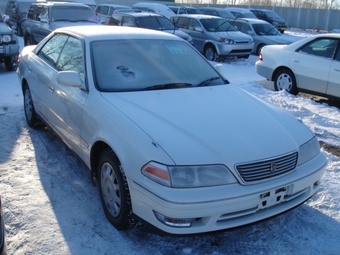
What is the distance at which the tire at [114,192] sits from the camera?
2973mm

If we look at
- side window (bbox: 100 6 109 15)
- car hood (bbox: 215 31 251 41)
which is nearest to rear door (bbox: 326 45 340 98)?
car hood (bbox: 215 31 251 41)

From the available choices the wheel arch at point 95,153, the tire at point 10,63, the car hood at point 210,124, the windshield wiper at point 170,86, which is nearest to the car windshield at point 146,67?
the windshield wiper at point 170,86

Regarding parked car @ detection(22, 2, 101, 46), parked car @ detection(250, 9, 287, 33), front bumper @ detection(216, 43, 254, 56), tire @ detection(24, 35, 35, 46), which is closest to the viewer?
parked car @ detection(22, 2, 101, 46)

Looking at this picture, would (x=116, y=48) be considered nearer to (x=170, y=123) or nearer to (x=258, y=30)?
(x=170, y=123)

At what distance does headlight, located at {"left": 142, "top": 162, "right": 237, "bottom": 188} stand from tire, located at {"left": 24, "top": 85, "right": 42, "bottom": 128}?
128 inches

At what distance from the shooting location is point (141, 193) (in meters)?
2.75

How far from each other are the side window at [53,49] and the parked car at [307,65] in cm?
521

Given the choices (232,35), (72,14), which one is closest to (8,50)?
(72,14)

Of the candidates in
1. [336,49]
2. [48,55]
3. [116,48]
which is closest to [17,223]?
[116,48]

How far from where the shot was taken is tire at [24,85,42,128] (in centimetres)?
541

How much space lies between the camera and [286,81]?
838 cm

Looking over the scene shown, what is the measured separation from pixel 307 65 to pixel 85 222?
6.17m

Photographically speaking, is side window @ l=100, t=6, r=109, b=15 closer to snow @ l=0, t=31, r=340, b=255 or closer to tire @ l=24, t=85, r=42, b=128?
tire @ l=24, t=85, r=42, b=128

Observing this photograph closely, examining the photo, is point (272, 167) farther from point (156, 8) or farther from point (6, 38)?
point (156, 8)
